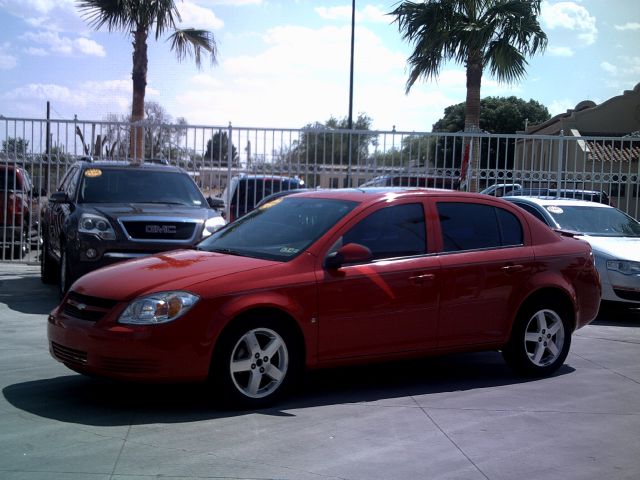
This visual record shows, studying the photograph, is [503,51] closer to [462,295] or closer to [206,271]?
[462,295]

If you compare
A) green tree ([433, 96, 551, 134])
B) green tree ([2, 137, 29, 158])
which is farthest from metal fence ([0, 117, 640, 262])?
green tree ([433, 96, 551, 134])

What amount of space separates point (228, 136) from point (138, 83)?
223 inches

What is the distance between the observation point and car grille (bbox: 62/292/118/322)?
5.74m

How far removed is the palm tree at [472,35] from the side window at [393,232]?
10797mm

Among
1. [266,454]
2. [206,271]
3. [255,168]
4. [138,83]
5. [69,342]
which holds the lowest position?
[266,454]

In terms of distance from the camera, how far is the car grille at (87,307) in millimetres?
5738

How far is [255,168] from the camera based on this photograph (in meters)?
14.2

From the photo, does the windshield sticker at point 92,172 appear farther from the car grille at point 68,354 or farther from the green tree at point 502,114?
the green tree at point 502,114

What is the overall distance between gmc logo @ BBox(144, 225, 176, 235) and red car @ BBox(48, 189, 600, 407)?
277 cm

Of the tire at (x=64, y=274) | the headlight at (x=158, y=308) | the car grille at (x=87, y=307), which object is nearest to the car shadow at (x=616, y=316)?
the tire at (x=64, y=274)

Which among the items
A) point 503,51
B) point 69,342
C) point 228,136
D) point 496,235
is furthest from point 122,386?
point 503,51

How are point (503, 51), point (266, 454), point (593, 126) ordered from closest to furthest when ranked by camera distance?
1. point (266, 454)
2. point (503, 51)
3. point (593, 126)

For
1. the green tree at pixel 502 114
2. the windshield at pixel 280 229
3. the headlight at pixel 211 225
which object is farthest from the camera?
the green tree at pixel 502 114

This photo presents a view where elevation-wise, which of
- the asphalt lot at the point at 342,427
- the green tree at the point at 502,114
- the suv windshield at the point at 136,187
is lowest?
the asphalt lot at the point at 342,427
